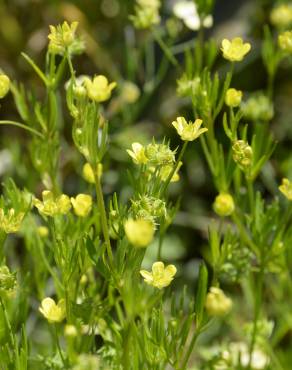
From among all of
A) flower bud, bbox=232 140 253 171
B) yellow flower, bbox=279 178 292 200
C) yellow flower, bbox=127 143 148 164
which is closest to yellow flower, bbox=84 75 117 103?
yellow flower, bbox=127 143 148 164

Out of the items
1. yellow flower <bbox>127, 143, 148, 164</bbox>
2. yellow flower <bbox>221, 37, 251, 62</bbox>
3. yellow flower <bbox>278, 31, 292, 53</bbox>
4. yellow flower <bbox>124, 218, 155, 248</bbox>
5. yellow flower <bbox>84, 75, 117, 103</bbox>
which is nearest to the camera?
yellow flower <bbox>124, 218, 155, 248</bbox>

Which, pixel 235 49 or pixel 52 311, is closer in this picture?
pixel 52 311

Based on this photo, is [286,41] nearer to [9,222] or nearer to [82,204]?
[82,204]

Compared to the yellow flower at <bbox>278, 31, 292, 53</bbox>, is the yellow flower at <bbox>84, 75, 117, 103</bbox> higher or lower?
higher

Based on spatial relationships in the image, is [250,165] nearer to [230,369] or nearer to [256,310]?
[256,310]

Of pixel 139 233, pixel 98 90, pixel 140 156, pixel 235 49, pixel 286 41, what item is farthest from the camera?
pixel 286 41

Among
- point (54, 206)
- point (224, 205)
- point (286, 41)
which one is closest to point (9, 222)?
point (54, 206)

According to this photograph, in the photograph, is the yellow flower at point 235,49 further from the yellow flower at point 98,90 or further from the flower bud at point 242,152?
the yellow flower at point 98,90

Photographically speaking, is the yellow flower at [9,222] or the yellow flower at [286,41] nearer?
the yellow flower at [9,222]

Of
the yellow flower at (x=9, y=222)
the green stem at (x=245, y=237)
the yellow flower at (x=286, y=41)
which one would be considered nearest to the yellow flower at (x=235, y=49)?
the yellow flower at (x=286, y=41)

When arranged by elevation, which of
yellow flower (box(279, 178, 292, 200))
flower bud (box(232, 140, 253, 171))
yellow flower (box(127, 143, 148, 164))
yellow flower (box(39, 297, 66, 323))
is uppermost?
yellow flower (box(127, 143, 148, 164))

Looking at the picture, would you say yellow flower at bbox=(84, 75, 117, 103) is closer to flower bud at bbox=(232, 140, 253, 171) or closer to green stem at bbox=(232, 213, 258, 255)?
flower bud at bbox=(232, 140, 253, 171)
